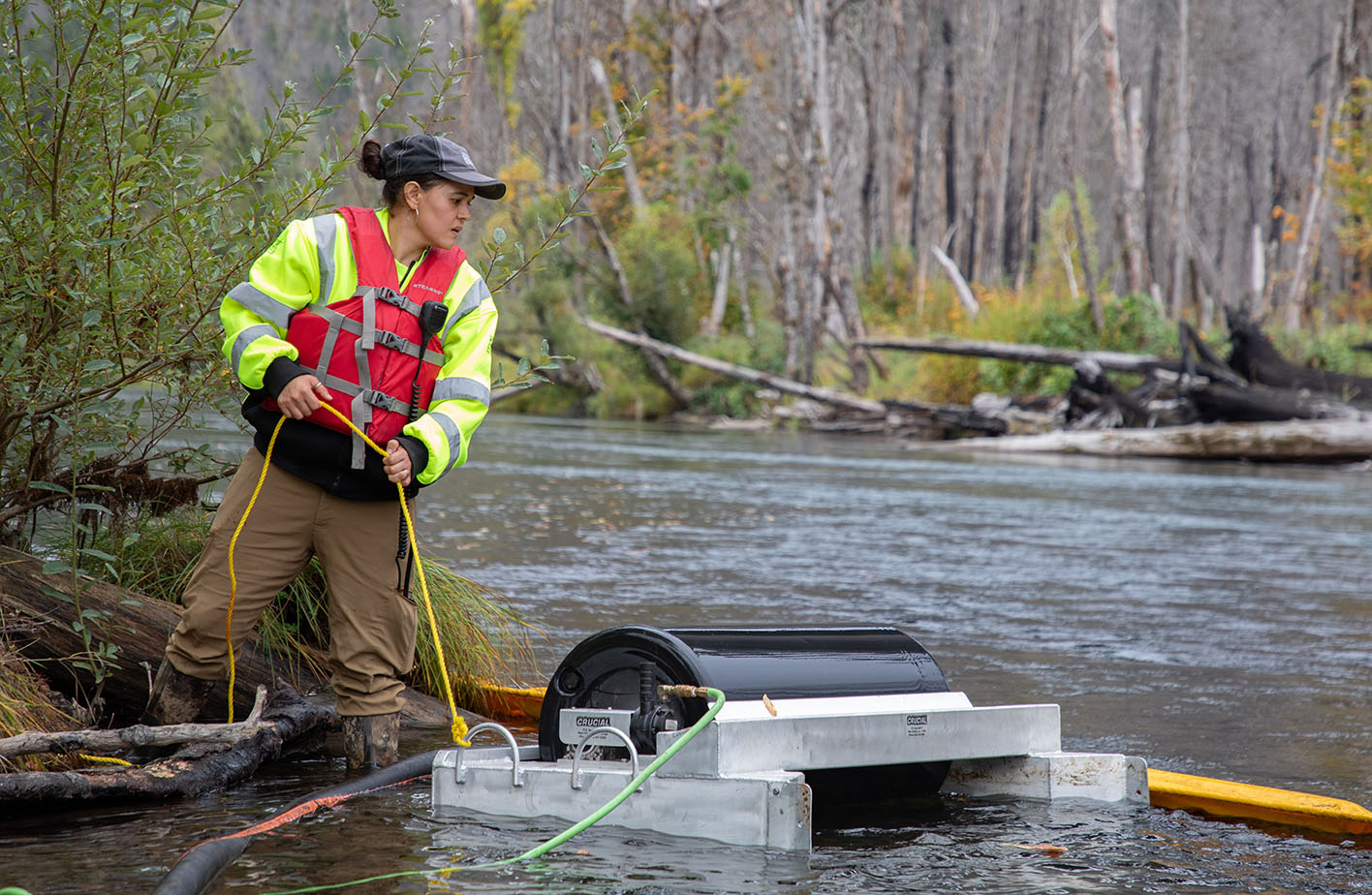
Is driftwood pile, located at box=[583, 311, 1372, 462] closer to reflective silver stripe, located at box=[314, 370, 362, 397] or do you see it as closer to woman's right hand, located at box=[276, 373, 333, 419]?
reflective silver stripe, located at box=[314, 370, 362, 397]

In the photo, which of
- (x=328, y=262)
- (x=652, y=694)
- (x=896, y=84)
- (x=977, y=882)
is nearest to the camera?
(x=977, y=882)

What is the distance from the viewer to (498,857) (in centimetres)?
334

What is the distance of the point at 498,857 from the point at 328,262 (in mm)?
1705

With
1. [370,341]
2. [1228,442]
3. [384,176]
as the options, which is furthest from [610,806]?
[1228,442]

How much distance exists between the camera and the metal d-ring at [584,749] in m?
3.39

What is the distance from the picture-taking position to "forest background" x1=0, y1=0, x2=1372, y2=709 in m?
4.08

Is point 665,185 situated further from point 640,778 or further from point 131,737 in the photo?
point 640,778

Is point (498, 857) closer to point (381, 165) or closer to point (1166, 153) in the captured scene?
point (381, 165)

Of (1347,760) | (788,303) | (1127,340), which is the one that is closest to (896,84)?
(788,303)

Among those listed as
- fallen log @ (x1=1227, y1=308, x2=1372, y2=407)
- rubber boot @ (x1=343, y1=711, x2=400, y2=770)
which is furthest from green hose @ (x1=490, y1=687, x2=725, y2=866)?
fallen log @ (x1=1227, y1=308, x2=1372, y2=407)

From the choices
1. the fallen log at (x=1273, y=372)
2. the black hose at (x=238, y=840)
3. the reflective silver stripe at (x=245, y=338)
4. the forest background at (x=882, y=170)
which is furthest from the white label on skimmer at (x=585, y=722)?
the fallen log at (x=1273, y=372)

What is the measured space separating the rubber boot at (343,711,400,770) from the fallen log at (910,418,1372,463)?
18017mm

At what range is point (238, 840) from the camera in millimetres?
3180

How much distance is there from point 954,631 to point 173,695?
4.27 meters
